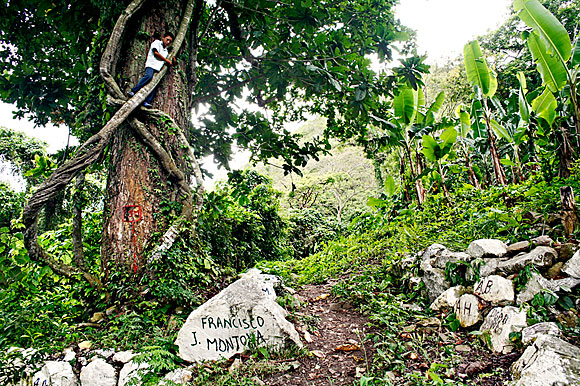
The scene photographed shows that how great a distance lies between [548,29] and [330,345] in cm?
346

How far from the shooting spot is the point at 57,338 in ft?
7.06

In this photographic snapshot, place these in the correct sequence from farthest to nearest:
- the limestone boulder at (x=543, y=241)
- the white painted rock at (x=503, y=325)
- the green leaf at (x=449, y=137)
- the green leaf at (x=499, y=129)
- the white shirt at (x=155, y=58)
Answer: the green leaf at (x=499, y=129) < the green leaf at (x=449, y=137) < the white shirt at (x=155, y=58) < the limestone boulder at (x=543, y=241) < the white painted rock at (x=503, y=325)

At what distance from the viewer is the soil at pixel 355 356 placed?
Answer: 5.73 feet

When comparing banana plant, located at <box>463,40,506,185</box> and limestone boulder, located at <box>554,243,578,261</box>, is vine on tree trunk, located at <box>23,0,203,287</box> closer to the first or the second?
limestone boulder, located at <box>554,243,578,261</box>

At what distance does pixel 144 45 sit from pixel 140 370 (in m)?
2.93

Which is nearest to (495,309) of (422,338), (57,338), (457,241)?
(422,338)

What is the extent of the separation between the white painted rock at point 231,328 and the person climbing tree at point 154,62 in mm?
2023

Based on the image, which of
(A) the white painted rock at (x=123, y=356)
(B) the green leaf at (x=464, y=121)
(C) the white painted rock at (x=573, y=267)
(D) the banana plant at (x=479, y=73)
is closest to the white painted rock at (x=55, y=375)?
(A) the white painted rock at (x=123, y=356)

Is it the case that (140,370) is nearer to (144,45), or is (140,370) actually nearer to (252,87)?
(144,45)

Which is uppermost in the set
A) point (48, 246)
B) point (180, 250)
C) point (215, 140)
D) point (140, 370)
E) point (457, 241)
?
point (215, 140)

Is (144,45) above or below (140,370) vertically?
above

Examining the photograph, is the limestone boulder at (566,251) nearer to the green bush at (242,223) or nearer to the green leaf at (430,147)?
the green leaf at (430,147)

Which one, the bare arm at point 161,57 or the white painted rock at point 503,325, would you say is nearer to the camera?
the white painted rock at point 503,325

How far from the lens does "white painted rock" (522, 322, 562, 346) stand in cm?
168
